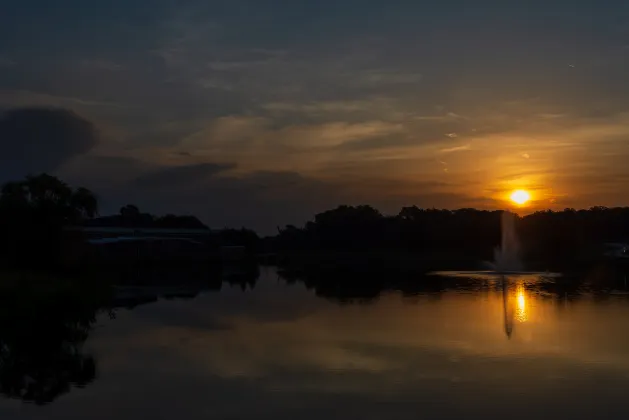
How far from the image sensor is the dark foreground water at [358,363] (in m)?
13.4

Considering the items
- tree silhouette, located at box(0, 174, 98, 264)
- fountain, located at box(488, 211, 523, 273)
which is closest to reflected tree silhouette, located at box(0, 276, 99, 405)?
tree silhouette, located at box(0, 174, 98, 264)

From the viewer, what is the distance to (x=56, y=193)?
4394cm

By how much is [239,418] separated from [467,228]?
279 ft

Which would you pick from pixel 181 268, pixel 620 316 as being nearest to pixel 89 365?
pixel 620 316

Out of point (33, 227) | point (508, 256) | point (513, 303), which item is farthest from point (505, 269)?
point (33, 227)

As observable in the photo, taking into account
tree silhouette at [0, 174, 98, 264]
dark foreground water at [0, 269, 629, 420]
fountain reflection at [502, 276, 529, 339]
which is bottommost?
dark foreground water at [0, 269, 629, 420]

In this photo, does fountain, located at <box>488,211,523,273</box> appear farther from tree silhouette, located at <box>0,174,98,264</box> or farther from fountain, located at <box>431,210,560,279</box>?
→ tree silhouette, located at <box>0,174,98,264</box>

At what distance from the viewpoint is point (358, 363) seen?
57.3 feet

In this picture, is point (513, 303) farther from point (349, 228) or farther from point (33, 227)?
point (349, 228)

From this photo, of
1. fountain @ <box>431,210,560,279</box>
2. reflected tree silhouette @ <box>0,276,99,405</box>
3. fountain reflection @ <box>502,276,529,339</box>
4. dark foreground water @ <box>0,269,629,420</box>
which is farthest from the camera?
fountain @ <box>431,210,560,279</box>

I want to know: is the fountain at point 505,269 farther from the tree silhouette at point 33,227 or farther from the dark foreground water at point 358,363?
the tree silhouette at point 33,227

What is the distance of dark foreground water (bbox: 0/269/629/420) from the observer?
43.9ft

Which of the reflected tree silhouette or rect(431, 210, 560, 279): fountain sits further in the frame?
rect(431, 210, 560, 279): fountain

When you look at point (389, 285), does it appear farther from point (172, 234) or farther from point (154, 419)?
point (172, 234)
